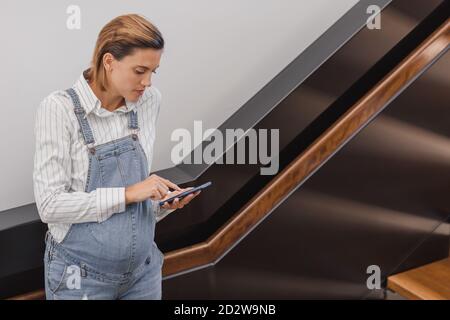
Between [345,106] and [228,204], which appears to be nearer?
[228,204]

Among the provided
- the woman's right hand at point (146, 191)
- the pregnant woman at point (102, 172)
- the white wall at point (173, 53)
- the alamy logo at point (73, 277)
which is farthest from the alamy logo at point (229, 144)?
the alamy logo at point (73, 277)

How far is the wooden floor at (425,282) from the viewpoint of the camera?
6.84ft

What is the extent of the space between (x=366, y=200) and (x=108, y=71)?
1272mm

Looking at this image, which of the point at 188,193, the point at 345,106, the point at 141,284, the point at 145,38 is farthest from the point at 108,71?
the point at 345,106

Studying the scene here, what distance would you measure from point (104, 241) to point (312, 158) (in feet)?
3.09

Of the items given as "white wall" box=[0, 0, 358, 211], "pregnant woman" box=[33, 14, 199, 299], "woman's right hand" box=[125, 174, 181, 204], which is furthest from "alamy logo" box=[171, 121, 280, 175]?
"woman's right hand" box=[125, 174, 181, 204]

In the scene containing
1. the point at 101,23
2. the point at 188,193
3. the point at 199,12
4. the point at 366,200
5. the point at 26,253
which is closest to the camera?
the point at 188,193

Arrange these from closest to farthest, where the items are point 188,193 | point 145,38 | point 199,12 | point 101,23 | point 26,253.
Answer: point 145,38
point 188,193
point 26,253
point 101,23
point 199,12

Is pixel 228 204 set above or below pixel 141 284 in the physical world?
above

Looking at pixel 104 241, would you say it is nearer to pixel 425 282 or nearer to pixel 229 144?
pixel 229 144

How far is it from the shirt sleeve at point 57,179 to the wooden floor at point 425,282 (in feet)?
4.72

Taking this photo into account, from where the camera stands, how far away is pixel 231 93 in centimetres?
215

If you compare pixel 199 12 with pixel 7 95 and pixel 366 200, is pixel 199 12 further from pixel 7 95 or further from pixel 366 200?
pixel 366 200

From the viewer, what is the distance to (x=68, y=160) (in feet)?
4.33
